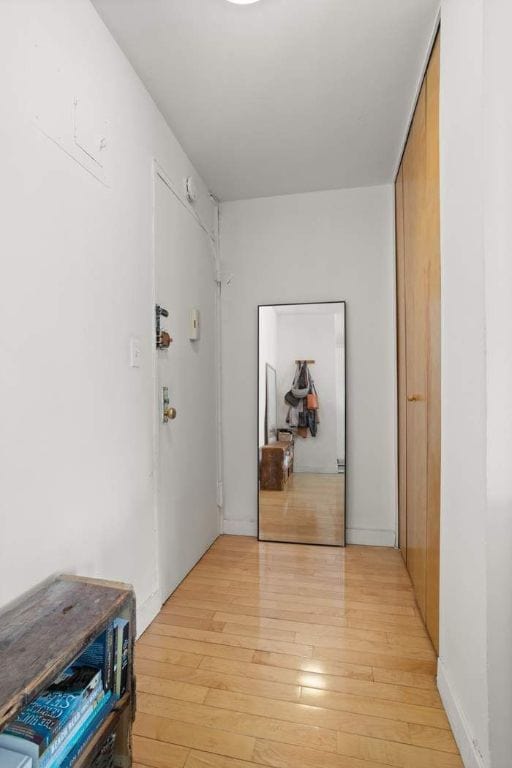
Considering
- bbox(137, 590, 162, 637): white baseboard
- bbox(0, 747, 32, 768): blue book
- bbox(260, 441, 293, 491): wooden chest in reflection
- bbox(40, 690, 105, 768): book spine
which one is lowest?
bbox(137, 590, 162, 637): white baseboard

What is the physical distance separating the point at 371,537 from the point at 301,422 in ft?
3.05

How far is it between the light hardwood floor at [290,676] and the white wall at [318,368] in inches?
30.2

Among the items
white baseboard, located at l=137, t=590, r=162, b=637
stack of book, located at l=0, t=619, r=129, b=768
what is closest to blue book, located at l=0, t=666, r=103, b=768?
stack of book, located at l=0, t=619, r=129, b=768

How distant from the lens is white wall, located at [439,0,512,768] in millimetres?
967

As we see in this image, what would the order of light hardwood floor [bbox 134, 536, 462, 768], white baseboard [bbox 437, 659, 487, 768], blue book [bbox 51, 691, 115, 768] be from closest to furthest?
blue book [bbox 51, 691, 115, 768], white baseboard [bbox 437, 659, 487, 768], light hardwood floor [bbox 134, 536, 462, 768]

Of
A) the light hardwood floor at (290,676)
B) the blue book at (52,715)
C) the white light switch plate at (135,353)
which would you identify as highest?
the white light switch plate at (135,353)

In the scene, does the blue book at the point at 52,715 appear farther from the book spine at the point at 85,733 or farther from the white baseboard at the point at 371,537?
the white baseboard at the point at 371,537

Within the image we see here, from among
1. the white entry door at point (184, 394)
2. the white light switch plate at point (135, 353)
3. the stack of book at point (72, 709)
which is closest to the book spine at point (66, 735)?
the stack of book at point (72, 709)

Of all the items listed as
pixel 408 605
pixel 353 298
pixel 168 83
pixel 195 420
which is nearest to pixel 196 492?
pixel 195 420

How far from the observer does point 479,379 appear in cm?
106

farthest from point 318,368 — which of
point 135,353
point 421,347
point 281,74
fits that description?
point 281,74

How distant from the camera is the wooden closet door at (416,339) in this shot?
178 centimetres

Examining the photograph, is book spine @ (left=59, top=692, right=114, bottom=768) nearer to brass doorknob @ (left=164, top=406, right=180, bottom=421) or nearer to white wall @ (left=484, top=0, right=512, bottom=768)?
white wall @ (left=484, top=0, right=512, bottom=768)

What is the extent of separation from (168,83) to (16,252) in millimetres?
1301
